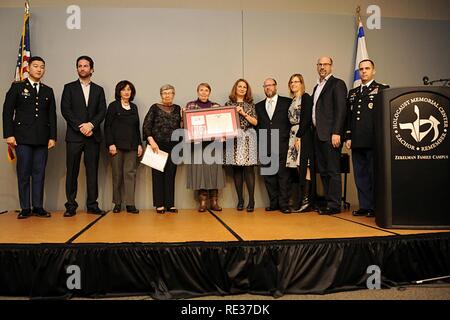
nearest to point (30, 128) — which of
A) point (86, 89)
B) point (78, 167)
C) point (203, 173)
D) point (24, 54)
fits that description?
point (78, 167)

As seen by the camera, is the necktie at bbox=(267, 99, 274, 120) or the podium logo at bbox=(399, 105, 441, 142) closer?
the podium logo at bbox=(399, 105, 441, 142)

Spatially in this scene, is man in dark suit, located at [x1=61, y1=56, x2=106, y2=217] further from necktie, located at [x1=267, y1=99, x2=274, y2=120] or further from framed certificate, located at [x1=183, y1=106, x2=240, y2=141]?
necktie, located at [x1=267, y1=99, x2=274, y2=120]

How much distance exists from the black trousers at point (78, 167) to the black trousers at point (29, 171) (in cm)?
23

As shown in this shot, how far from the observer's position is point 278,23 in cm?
418

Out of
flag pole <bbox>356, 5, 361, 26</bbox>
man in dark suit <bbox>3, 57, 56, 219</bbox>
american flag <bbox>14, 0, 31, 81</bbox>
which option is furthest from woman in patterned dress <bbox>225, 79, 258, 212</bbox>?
american flag <bbox>14, 0, 31, 81</bbox>

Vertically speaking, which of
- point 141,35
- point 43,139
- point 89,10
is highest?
point 89,10

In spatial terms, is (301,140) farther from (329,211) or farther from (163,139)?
(163,139)

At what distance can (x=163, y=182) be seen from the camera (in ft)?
11.2

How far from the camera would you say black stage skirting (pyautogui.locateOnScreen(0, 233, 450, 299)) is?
1.91 m

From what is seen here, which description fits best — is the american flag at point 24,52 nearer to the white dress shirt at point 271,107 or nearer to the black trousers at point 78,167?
the black trousers at point 78,167

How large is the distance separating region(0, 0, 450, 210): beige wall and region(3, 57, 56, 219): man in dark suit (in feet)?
2.67

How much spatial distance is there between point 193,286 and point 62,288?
0.77 metres
